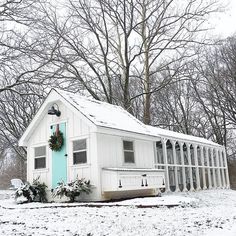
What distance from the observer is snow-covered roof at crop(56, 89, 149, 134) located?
14.6 metres

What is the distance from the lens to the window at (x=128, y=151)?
15688mm

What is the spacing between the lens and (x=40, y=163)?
16.2 m

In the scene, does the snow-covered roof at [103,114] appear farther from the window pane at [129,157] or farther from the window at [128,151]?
the window pane at [129,157]

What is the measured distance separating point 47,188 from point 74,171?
1785mm

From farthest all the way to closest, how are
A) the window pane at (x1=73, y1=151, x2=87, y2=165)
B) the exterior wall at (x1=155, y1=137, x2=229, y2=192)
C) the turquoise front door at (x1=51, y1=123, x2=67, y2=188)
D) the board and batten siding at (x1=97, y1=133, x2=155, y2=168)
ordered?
the exterior wall at (x1=155, y1=137, x2=229, y2=192), the turquoise front door at (x1=51, y1=123, x2=67, y2=188), the window pane at (x1=73, y1=151, x2=87, y2=165), the board and batten siding at (x1=97, y1=133, x2=155, y2=168)

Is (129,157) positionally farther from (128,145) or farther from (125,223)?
(125,223)

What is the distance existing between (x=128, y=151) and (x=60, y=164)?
121 inches

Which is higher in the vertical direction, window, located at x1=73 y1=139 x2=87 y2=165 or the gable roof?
the gable roof

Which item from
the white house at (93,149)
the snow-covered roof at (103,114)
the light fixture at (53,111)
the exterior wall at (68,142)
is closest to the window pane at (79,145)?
the white house at (93,149)

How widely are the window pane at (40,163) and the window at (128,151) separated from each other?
3740 mm

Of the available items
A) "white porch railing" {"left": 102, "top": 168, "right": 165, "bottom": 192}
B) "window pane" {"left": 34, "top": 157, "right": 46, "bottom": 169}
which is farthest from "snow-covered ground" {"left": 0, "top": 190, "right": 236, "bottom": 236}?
"window pane" {"left": 34, "top": 157, "right": 46, "bottom": 169}

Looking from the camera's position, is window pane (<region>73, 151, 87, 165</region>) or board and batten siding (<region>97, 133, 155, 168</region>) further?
window pane (<region>73, 151, 87, 165</region>)

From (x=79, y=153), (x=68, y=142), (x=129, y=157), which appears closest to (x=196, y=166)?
(x=129, y=157)

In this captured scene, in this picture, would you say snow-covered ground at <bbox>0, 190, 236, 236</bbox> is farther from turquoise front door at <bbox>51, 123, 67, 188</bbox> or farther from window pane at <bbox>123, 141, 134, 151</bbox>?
window pane at <bbox>123, 141, 134, 151</bbox>
